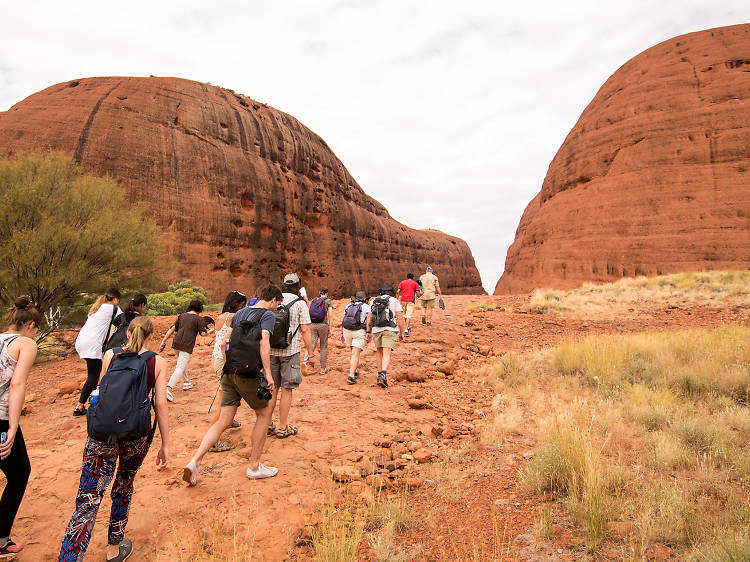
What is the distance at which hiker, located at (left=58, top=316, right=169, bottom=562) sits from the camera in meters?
2.66

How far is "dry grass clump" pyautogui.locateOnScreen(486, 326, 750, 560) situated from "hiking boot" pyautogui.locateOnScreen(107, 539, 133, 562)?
3.32m

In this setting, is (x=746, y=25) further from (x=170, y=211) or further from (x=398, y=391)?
(x=170, y=211)

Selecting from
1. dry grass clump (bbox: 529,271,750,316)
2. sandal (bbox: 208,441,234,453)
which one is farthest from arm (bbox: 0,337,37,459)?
dry grass clump (bbox: 529,271,750,316)

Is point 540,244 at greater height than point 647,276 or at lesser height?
greater

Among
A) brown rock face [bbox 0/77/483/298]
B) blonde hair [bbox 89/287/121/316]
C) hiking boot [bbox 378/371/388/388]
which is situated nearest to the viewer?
blonde hair [bbox 89/287/121/316]

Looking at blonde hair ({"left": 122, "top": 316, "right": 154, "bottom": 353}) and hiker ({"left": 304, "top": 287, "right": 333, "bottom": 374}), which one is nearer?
blonde hair ({"left": 122, "top": 316, "right": 154, "bottom": 353})

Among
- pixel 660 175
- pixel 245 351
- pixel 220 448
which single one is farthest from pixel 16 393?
pixel 660 175

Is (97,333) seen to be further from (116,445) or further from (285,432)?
(116,445)

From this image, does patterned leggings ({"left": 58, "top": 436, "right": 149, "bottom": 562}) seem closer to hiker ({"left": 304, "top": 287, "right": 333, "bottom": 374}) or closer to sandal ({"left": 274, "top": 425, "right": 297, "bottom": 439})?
sandal ({"left": 274, "top": 425, "right": 297, "bottom": 439})

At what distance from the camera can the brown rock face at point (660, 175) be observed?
836 inches

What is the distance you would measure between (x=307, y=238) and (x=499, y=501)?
27460 millimetres

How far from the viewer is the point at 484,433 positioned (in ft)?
15.4

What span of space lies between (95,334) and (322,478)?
4.04 metres

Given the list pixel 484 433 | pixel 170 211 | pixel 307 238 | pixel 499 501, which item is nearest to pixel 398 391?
pixel 484 433
